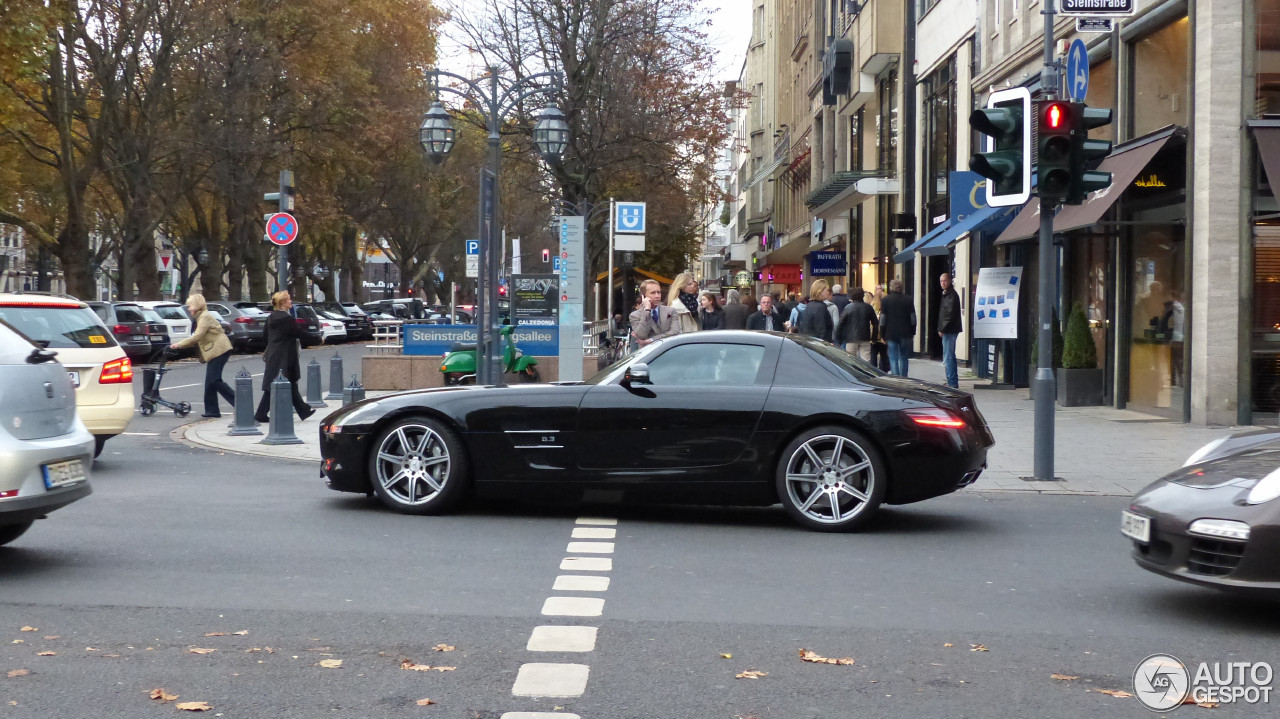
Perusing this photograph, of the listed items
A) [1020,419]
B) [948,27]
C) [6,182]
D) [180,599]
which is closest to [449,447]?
[180,599]

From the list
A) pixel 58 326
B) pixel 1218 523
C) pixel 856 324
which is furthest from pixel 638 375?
pixel 856 324

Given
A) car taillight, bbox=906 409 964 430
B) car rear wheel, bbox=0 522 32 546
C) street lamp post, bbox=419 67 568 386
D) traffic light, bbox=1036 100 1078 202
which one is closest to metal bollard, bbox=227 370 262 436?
street lamp post, bbox=419 67 568 386

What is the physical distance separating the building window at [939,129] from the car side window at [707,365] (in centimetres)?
2110

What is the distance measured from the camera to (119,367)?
13.3 meters

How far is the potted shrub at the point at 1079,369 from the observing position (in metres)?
19.7

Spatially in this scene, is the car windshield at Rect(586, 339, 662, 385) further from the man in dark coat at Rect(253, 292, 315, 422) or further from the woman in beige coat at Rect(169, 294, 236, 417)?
the woman in beige coat at Rect(169, 294, 236, 417)

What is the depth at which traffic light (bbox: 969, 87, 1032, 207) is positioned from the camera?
1192cm

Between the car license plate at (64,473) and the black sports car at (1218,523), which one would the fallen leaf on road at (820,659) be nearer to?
the black sports car at (1218,523)

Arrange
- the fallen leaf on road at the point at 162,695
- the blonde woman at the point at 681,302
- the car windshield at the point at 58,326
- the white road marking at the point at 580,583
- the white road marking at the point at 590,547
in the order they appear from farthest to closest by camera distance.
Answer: the blonde woman at the point at 681,302 < the car windshield at the point at 58,326 < the white road marking at the point at 590,547 < the white road marking at the point at 580,583 < the fallen leaf on road at the point at 162,695

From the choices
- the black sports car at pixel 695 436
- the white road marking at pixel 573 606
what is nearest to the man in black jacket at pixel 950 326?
the black sports car at pixel 695 436

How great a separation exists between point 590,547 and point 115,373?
652cm

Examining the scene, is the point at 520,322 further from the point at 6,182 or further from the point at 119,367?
the point at 6,182

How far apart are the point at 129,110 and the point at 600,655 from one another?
127 feet

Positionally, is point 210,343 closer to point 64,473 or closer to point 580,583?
point 64,473
